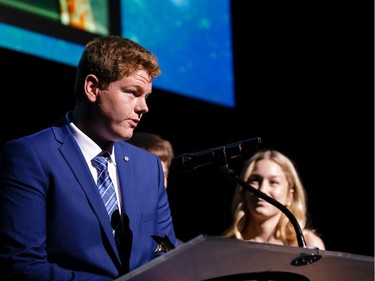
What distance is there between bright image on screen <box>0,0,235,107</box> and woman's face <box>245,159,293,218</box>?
950mm

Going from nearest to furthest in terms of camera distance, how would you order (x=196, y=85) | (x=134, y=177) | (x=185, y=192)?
(x=134, y=177) < (x=196, y=85) < (x=185, y=192)

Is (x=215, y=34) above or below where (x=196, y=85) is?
above

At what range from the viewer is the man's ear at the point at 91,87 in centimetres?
216

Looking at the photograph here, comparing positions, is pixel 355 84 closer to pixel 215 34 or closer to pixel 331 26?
pixel 331 26

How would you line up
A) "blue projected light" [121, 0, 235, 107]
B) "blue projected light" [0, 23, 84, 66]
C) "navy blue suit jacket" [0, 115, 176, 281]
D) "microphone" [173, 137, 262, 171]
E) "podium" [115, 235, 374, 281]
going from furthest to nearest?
"blue projected light" [121, 0, 235, 107], "blue projected light" [0, 23, 84, 66], "microphone" [173, 137, 262, 171], "navy blue suit jacket" [0, 115, 176, 281], "podium" [115, 235, 374, 281]

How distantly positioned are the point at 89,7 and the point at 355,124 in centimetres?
246

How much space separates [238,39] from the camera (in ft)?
17.3

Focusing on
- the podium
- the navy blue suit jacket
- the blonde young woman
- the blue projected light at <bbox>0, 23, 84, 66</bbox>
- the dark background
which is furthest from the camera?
the dark background

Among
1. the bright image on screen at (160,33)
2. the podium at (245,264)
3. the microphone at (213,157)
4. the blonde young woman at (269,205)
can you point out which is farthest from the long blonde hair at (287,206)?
the podium at (245,264)

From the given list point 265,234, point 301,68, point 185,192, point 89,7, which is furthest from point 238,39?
point 265,234

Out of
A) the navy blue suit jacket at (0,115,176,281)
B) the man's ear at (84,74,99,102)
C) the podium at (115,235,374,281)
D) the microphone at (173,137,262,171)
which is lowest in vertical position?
the podium at (115,235,374,281)

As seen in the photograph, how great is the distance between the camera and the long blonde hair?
364 centimetres

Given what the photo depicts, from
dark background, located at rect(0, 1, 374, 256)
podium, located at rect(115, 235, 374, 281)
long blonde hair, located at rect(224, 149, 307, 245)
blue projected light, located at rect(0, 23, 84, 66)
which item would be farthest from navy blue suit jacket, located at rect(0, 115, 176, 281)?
dark background, located at rect(0, 1, 374, 256)

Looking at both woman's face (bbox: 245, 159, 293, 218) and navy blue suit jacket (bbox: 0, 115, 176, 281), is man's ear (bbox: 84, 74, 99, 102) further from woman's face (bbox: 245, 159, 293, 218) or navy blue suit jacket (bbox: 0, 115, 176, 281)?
woman's face (bbox: 245, 159, 293, 218)
